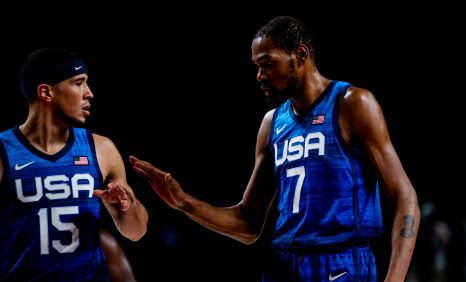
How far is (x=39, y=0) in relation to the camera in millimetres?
9008

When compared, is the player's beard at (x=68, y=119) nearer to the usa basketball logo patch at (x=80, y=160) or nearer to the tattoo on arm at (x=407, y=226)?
the usa basketball logo patch at (x=80, y=160)

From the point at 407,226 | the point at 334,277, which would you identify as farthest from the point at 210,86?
the point at 407,226

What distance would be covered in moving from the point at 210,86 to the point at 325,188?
8.01 metres

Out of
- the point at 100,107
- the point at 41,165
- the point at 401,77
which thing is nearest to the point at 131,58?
the point at 100,107

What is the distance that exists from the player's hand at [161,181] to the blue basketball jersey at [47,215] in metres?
0.30

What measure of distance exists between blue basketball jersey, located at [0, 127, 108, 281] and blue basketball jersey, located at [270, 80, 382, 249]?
911 millimetres

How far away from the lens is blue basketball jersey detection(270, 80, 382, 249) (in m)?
3.08

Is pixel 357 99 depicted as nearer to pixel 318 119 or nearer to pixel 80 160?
pixel 318 119

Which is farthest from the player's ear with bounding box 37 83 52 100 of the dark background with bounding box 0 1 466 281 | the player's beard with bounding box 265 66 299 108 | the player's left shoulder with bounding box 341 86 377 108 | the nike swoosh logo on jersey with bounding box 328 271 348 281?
the dark background with bounding box 0 1 466 281

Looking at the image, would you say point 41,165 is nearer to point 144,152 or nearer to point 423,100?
point 144,152

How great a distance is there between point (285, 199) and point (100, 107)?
718 centimetres

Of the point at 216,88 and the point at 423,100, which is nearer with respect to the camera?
the point at 216,88

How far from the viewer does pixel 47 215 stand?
330 cm

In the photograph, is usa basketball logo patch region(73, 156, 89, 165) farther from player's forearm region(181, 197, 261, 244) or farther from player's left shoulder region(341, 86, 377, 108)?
player's left shoulder region(341, 86, 377, 108)
